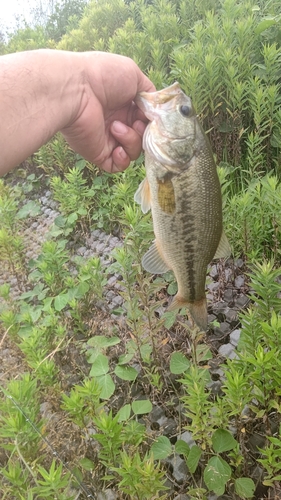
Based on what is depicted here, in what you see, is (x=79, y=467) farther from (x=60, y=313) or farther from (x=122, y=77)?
(x=122, y=77)

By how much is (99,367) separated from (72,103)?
160 centimetres

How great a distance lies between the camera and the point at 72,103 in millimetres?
2355

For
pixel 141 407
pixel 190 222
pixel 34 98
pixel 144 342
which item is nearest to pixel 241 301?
pixel 144 342

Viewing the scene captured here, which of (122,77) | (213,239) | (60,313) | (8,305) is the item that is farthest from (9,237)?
(213,239)

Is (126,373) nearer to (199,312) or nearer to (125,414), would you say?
(125,414)

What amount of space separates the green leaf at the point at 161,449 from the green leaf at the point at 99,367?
1.75ft

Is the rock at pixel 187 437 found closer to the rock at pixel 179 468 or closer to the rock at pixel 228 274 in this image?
the rock at pixel 179 468

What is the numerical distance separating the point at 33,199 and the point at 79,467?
401cm

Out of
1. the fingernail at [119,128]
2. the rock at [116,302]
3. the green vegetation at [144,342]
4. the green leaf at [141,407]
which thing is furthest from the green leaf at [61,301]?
the fingernail at [119,128]

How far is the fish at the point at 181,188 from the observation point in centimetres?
196

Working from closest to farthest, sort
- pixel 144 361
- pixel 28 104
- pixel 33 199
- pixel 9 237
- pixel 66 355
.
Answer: pixel 28 104 → pixel 144 361 → pixel 66 355 → pixel 9 237 → pixel 33 199

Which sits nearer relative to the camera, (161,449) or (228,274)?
(161,449)

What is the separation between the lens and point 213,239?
2.03 metres

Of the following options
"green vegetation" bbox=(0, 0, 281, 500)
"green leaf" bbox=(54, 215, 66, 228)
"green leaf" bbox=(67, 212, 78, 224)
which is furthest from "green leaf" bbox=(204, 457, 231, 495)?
"green leaf" bbox=(54, 215, 66, 228)
